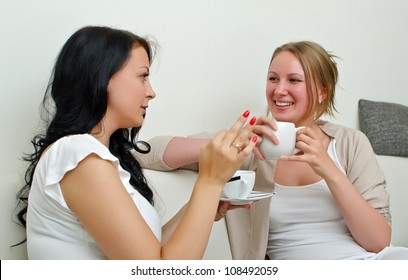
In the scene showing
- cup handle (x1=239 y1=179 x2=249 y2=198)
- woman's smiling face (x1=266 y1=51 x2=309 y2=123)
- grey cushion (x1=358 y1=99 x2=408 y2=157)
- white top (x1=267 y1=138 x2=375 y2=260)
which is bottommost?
white top (x1=267 y1=138 x2=375 y2=260)

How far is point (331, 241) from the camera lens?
1.49 metres

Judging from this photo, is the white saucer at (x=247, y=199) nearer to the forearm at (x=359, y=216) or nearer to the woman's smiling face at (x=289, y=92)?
the forearm at (x=359, y=216)

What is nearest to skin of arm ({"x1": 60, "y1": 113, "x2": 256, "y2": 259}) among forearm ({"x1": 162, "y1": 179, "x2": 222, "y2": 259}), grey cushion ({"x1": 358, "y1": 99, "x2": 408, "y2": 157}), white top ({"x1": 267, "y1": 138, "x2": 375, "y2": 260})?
forearm ({"x1": 162, "y1": 179, "x2": 222, "y2": 259})

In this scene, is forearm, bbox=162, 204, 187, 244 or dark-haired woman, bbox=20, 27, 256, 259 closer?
dark-haired woman, bbox=20, 27, 256, 259

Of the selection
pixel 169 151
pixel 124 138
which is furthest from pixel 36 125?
pixel 169 151

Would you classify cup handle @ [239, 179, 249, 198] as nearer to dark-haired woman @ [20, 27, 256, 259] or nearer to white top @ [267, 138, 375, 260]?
dark-haired woman @ [20, 27, 256, 259]

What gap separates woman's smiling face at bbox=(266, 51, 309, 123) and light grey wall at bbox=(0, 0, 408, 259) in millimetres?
361

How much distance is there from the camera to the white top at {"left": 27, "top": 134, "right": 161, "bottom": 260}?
97 centimetres

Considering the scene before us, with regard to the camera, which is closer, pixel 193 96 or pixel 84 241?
pixel 84 241

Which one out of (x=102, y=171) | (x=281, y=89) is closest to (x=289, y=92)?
(x=281, y=89)

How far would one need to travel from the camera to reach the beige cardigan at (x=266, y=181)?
152 centimetres

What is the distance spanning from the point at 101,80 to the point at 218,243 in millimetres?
735

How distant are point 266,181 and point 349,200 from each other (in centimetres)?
28
